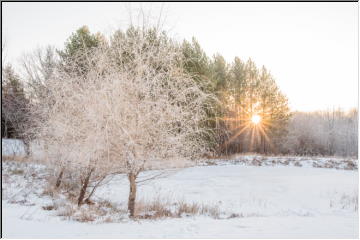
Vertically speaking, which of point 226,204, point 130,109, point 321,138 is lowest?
point 226,204

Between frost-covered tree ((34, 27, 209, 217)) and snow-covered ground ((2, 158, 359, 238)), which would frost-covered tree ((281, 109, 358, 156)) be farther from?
frost-covered tree ((34, 27, 209, 217))

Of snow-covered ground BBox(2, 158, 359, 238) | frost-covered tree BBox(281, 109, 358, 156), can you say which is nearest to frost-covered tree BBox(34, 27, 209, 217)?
snow-covered ground BBox(2, 158, 359, 238)

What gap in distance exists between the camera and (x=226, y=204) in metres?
8.05

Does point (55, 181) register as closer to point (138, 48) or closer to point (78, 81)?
point (78, 81)

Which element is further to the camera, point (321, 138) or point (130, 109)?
→ point (321, 138)

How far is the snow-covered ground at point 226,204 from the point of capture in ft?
14.9

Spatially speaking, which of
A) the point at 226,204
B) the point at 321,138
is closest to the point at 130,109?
the point at 226,204

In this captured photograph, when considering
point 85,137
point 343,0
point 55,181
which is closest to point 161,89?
point 85,137

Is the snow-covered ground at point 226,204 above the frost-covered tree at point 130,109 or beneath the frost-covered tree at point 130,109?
beneath

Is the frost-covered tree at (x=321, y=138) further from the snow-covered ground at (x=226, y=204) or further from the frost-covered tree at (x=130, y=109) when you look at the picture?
the frost-covered tree at (x=130, y=109)

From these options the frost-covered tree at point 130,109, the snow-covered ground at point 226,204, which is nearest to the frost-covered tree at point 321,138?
the snow-covered ground at point 226,204

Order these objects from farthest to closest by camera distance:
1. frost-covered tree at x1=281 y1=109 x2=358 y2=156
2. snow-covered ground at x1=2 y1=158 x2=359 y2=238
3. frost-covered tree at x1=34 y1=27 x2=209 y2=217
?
1. frost-covered tree at x1=281 y1=109 x2=358 y2=156
2. frost-covered tree at x1=34 y1=27 x2=209 y2=217
3. snow-covered ground at x1=2 y1=158 x2=359 y2=238

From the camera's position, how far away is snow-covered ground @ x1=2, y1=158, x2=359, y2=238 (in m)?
4.55

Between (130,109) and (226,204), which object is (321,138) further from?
(130,109)
